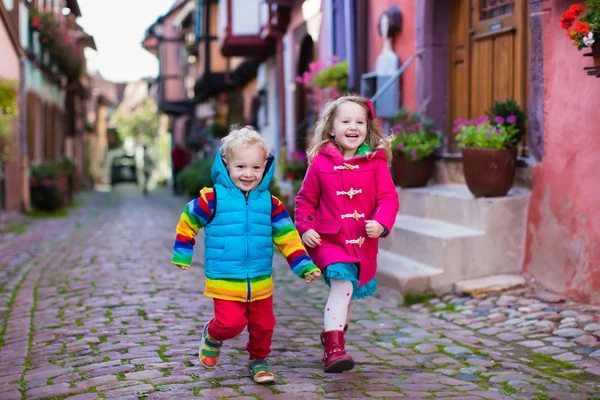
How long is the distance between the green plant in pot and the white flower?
4.91 ft

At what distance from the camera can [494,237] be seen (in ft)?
23.4

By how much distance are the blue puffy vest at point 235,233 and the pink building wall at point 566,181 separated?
297cm

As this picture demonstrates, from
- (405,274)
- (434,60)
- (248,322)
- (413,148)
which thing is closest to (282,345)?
(248,322)

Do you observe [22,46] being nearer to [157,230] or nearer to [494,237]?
[157,230]

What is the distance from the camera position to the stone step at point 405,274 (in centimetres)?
702

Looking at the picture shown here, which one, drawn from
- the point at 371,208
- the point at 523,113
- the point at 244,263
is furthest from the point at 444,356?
the point at 523,113

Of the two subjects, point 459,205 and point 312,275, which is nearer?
point 312,275

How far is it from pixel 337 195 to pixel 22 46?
526 inches

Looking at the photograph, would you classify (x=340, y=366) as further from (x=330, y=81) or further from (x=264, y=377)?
(x=330, y=81)

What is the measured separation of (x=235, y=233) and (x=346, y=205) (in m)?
0.67

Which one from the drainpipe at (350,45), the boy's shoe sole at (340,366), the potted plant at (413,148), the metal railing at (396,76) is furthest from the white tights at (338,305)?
the drainpipe at (350,45)

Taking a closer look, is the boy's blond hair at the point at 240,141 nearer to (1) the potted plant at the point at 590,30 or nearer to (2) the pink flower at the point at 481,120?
(1) the potted plant at the point at 590,30

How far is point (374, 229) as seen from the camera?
173 inches

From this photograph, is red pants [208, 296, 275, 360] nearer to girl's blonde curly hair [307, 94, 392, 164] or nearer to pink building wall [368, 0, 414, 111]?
Answer: girl's blonde curly hair [307, 94, 392, 164]
